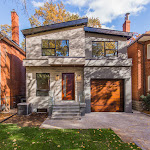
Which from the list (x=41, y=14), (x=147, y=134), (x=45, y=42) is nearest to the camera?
(x=147, y=134)

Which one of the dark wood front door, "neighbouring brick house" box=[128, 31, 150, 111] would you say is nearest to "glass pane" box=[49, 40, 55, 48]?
the dark wood front door

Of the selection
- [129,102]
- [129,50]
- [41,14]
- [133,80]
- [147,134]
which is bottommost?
[147,134]

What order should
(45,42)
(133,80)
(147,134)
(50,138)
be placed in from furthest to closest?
(133,80), (45,42), (147,134), (50,138)

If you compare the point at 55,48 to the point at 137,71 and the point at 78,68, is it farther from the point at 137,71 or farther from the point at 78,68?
the point at 137,71

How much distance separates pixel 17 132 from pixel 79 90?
5329mm

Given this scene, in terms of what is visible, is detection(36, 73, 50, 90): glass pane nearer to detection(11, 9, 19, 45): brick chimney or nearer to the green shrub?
detection(11, 9, 19, 45): brick chimney

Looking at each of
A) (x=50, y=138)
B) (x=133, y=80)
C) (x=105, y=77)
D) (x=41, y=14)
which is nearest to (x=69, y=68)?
(x=105, y=77)

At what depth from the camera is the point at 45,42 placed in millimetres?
9141

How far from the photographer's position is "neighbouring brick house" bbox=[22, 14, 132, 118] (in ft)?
28.0

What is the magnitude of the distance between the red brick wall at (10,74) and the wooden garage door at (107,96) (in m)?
8.10

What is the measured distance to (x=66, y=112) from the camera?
23.6ft

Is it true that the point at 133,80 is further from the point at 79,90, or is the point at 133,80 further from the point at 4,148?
the point at 4,148

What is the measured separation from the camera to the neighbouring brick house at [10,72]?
29.7 ft

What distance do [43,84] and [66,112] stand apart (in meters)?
3.41
